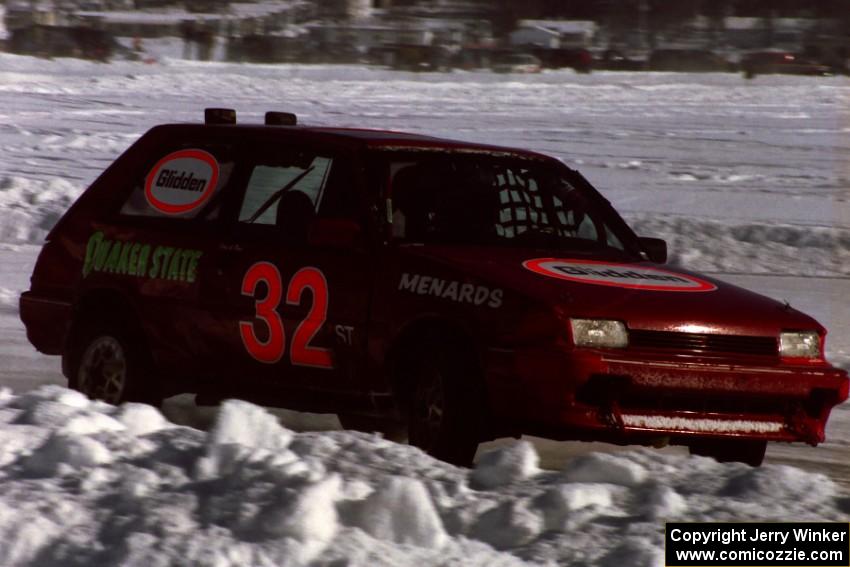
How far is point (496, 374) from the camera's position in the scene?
5.91 meters

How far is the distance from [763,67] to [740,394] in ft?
99.6

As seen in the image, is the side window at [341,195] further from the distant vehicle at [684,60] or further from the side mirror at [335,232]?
the distant vehicle at [684,60]

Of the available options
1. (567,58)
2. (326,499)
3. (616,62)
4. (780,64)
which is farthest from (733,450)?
(616,62)

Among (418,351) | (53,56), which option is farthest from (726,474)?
(53,56)

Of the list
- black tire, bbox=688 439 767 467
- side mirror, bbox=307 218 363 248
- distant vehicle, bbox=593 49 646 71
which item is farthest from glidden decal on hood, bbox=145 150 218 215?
distant vehicle, bbox=593 49 646 71

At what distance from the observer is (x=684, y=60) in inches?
1364

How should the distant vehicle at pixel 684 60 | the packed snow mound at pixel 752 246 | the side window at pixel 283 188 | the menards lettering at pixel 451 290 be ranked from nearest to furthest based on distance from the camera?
the menards lettering at pixel 451 290, the side window at pixel 283 188, the packed snow mound at pixel 752 246, the distant vehicle at pixel 684 60

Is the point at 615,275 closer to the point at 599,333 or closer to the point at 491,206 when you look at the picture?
the point at 599,333

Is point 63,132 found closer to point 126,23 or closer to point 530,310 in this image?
point 126,23

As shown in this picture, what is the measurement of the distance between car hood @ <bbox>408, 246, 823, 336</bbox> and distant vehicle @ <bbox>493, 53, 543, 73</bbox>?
1201 inches

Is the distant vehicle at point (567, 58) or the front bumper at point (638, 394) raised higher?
the front bumper at point (638, 394)

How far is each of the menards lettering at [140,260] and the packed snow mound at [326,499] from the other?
Answer: 3.58 ft

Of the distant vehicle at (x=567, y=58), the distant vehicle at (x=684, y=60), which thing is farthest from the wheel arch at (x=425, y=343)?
the distant vehicle at (x=567, y=58)

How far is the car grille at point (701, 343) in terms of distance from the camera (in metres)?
5.91
